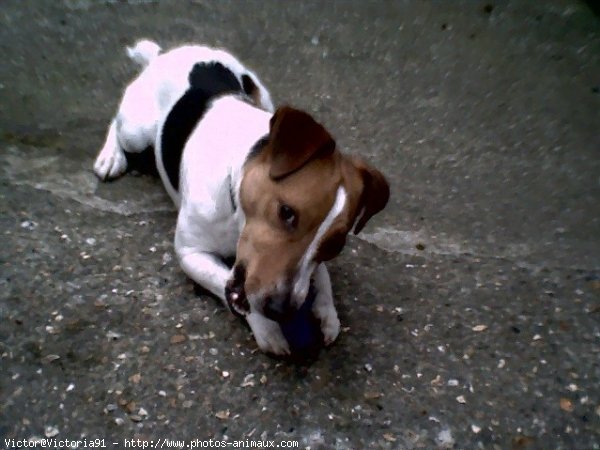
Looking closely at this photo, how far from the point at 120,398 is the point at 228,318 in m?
0.54

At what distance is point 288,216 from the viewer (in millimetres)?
2012

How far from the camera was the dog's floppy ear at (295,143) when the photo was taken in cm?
204

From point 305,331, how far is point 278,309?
1.26 feet

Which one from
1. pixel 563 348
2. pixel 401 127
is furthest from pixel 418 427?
pixel 401 127

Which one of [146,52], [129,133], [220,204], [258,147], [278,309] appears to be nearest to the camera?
[278,309]

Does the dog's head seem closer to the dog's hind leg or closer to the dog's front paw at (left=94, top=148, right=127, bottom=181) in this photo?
the dog's hind leg

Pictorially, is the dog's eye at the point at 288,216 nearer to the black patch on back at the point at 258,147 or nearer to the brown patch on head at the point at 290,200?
the brown patch on head at the point at 290,200

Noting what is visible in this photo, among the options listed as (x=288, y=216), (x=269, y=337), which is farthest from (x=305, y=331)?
(x=288, y=216)

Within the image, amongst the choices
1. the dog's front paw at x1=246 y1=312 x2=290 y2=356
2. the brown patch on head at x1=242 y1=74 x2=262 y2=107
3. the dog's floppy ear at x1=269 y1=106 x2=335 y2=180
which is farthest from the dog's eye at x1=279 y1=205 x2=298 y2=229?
the brown patch on head at x1=242 y1=74 x2=262 y2=107

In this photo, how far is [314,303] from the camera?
2.47 metres

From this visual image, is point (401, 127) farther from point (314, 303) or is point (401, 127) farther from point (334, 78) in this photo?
point (314, 303)

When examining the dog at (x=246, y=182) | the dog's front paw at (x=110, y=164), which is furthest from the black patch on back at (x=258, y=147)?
the dog's front paw at (x=110, y=164)

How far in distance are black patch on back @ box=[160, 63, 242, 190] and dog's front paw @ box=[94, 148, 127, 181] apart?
1.48 ft

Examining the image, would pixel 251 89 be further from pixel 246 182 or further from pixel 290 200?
pixel 290 200
